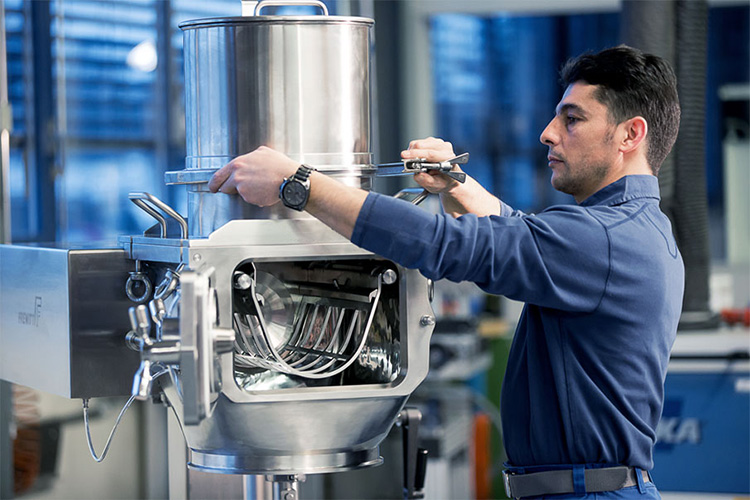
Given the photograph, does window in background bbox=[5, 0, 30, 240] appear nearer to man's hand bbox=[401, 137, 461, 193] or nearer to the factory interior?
the factory interior

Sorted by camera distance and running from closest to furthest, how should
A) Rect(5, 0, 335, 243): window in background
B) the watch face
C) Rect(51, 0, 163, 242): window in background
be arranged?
the watch face < Rect(5, 0, 335, 243): window in background < Rect(51, 0, 163, 242): window in background

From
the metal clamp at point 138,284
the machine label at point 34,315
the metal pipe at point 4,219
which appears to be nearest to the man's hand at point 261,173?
the metal clamp at point 138,284

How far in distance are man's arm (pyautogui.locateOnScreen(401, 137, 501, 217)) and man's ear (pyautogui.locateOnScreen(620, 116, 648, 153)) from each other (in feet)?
0.80

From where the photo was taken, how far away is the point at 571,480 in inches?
54.1

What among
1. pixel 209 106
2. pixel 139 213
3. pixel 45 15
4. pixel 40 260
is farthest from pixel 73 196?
pixel 209 106

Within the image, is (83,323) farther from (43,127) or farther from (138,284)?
(43,127)

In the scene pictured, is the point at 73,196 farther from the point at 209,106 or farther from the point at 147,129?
the point at 209,106

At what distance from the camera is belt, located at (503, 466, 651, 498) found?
1.37 metres

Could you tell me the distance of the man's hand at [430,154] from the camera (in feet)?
4.53

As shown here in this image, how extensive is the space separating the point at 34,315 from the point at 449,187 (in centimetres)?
65

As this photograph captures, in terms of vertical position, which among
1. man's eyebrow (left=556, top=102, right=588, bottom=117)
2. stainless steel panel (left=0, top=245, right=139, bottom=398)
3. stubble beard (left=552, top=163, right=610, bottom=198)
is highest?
man's eyebrow (left=556, top=102, right=588, bottom=117)

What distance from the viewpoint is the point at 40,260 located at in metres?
1.42

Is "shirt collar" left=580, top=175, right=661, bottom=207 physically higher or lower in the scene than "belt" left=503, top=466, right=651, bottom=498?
higher

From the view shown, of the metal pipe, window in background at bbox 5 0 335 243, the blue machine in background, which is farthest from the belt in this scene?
window in background at bbox 5 0 335 243
